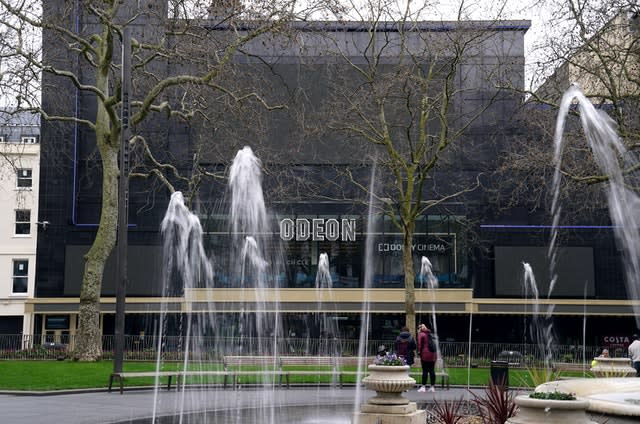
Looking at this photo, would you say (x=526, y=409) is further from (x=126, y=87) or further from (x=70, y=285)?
(x=70, y=285)

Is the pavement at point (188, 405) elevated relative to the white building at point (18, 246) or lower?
lower

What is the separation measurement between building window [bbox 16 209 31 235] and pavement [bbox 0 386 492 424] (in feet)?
110

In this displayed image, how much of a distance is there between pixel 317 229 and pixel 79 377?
24.7m

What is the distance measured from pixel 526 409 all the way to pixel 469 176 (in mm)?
38755

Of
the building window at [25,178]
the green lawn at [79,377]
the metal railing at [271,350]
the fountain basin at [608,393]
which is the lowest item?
the metal railing at [271,350]

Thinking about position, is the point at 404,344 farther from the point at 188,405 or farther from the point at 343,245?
the point at 343,245

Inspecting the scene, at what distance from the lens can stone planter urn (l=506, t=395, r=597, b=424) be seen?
25.7ft

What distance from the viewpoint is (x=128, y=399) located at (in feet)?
58.6

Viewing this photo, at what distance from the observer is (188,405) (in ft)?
55.2

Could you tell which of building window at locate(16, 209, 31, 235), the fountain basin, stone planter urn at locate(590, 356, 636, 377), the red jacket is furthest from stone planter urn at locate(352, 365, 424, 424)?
building window at locate(16, 209, 31, 235)

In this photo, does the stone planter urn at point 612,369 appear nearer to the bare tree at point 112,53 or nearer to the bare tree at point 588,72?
the bare tree at point 588,72

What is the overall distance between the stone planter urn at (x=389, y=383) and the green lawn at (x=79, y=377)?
5.80m

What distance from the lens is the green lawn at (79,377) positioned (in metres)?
19.8

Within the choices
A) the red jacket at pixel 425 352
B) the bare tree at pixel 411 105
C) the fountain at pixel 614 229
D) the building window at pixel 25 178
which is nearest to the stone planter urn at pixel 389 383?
the fountain at pixel 614 229
